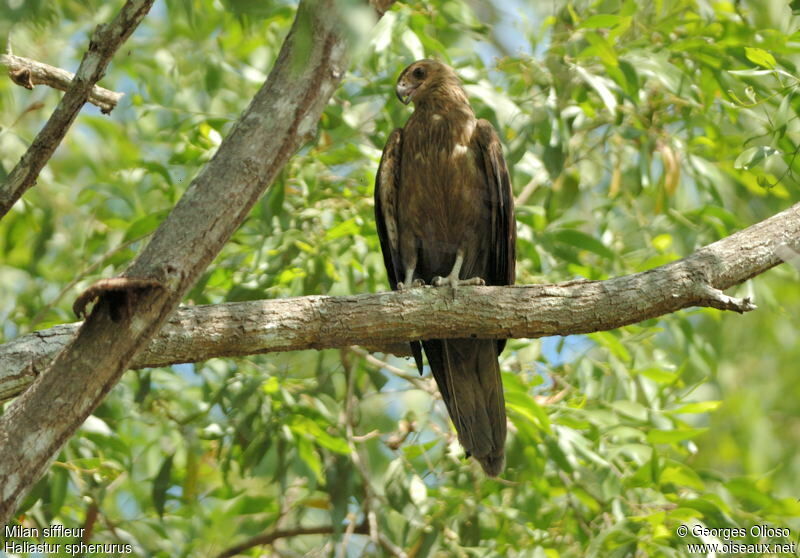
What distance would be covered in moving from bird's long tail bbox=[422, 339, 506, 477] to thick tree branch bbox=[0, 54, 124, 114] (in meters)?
2.12

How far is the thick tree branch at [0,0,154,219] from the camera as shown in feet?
9.89

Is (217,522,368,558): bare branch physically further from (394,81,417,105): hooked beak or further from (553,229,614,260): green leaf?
(394,81,417,105): hooked beak

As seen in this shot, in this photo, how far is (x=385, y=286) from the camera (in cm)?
556

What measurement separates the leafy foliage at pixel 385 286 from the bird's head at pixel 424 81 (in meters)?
0.09

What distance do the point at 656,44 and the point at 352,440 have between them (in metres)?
3.08

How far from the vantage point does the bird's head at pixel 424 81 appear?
5508 mm

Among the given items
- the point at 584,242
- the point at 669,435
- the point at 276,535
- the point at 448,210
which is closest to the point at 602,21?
the point at 584,242

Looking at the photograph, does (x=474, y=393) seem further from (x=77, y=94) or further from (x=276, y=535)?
(x=77, y=94)

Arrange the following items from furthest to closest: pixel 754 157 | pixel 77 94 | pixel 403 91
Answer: pixel 403 91 → pixel 754 157 → pixel 77 94

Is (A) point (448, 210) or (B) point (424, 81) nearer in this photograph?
(A) point (448, 210)

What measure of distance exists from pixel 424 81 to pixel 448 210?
0.90 meters

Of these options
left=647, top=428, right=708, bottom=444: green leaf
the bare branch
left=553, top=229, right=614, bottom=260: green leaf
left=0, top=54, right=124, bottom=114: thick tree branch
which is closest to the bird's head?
left=553, top=229, right=614, bottom=260: green leaf

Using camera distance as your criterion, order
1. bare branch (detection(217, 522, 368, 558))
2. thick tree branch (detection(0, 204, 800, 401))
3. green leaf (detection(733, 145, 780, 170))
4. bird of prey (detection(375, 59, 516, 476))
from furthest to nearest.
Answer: bare branch (detection(217, 522, 368, 558)), bird of prey (detection(375, 59, 516, 476)), green leaf (detection(733, 145, 780, 170)), thick tree branch (detection(0, 204, 800, 401))

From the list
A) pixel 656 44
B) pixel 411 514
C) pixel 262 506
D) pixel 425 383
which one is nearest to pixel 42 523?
pixel 262 506
